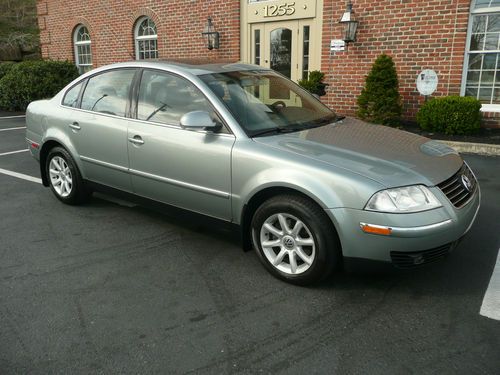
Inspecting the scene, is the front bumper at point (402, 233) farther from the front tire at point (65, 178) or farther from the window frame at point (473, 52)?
the window frame at point (473, 52)

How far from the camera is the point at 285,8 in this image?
10719mm

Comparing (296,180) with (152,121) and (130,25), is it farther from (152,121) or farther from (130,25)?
(130,25)

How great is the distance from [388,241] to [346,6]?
7904mm

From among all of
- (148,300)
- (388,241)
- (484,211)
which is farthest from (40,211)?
(484,211)

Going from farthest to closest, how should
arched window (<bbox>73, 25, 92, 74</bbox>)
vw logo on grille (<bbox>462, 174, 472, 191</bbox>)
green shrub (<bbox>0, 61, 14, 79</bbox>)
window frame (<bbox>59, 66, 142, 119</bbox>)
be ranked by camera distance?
arched window (<bbox>73, 25, 92, 74</bbox>), green shrub (<bbox>0, 61, 14, 79</bbox>), window frame (<bbox>59, 66, 142, 119</bbox>), vw logo on grille (<bbox>462, 174, 472, 191</bbox>)

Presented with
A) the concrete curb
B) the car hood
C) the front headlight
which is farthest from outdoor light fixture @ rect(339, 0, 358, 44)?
the front headlight

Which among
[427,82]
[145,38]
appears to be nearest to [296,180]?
[427,82]

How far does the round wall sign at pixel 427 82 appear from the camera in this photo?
340 inches

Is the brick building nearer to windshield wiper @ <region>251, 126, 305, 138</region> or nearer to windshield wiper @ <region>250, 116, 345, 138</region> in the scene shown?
windshield wiper @ <region>250, 116, 345, 138</region>

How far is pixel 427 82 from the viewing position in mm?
8688

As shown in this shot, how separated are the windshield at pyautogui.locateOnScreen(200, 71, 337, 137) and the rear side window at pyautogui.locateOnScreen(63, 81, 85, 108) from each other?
1757mm

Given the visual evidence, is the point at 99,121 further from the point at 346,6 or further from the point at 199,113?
the point at 346,6

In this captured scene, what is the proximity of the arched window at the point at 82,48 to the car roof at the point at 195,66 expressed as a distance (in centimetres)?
1309

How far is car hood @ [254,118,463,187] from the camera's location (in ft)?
9.96
